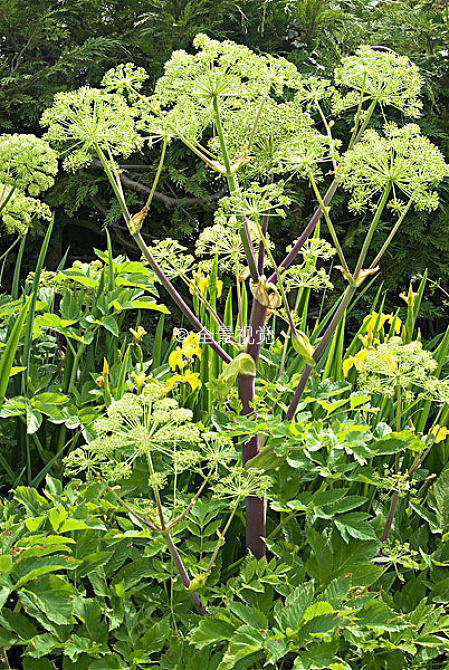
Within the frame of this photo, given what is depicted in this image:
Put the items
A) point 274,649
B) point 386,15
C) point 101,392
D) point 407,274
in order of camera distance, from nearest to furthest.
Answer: point 274,649
point 101,392
point 407,274
point 386,15

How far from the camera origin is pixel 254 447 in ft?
4.77

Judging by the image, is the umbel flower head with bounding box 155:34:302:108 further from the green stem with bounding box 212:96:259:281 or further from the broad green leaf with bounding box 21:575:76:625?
the broad green leaf with bounding box 21:575:76:625

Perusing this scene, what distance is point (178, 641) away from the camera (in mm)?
1249

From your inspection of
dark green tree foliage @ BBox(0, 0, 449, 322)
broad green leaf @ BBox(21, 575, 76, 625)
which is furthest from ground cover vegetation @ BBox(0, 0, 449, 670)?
dark green tree foliage @ BBox(0, 0, 449, 322)

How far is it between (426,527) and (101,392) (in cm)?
91

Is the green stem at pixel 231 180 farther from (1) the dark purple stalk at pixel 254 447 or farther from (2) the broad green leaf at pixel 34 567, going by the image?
(2) the broad green leaf at pixel 34 567

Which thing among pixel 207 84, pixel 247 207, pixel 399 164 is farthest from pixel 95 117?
pixel 399 164

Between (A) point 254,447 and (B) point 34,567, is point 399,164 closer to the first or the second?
(A) point 254,447

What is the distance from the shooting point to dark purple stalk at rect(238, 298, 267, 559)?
142 centimetres

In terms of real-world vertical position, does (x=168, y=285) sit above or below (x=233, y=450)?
above

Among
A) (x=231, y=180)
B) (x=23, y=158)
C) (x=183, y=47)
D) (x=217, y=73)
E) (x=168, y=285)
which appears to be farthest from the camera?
(x=183, y=47)

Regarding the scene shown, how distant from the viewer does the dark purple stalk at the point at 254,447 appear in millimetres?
1423

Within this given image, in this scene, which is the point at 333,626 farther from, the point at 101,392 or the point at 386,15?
the point at 386,15

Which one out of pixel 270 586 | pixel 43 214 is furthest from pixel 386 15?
pixel 270 586
